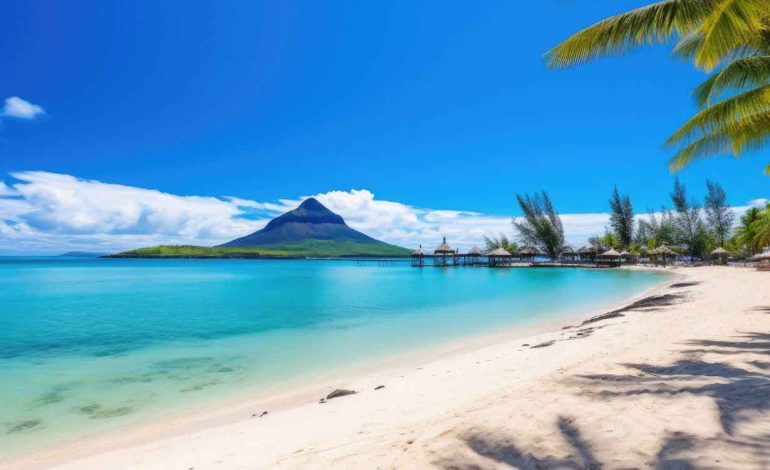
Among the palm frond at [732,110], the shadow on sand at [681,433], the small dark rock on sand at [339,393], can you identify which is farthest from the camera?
the palm frond at [732,110]

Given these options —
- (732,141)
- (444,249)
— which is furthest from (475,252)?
(732,141)

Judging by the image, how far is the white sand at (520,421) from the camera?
2740mm

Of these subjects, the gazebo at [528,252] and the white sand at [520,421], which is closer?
the white sand at [520,421]

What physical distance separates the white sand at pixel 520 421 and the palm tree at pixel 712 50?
387 cm

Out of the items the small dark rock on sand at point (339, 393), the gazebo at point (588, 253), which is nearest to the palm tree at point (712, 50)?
the small dark rock on sand at point (339, 393)

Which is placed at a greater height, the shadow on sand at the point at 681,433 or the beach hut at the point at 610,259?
the beach hut at the point at 610,259

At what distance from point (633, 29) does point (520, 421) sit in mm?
5244

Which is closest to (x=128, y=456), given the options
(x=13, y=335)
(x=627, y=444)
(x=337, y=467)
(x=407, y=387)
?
(x=337, y=467)

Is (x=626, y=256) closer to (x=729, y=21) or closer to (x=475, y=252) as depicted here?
(x=475, y=252)

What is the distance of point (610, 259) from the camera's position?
5872 cm

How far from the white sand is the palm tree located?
3.87m

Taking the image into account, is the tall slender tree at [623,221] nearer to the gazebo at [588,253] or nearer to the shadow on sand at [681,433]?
the gazebo at [588,253]

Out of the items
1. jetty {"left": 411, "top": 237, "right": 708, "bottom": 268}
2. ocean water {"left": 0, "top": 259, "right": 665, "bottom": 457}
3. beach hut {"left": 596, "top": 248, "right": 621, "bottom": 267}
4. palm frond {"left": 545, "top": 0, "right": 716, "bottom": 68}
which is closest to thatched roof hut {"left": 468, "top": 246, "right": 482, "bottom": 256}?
jetty {"left": 411, "top": 237, "right": 708, "bottom": 268}

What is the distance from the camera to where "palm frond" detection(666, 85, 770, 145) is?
23.9ft
